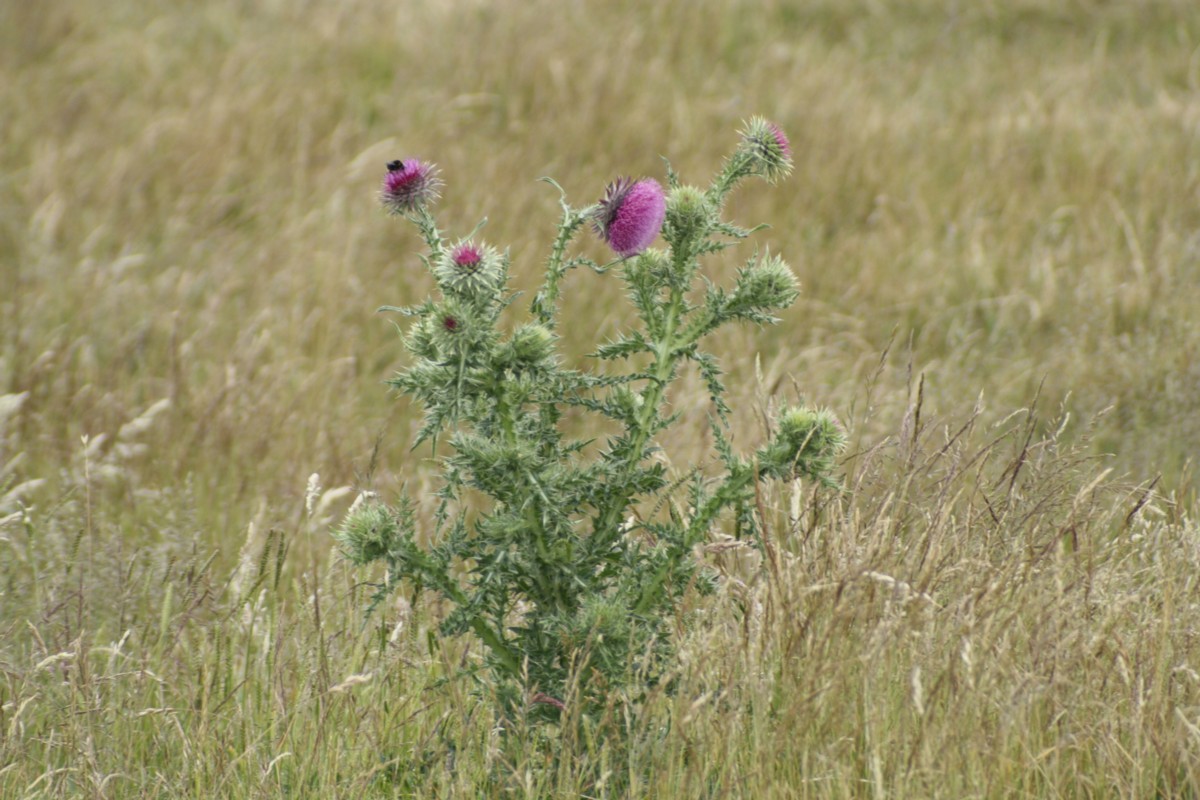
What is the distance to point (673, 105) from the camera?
7.41m

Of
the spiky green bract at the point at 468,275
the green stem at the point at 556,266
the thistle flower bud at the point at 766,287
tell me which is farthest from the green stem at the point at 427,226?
the thistle flower bud at the point at 766,287

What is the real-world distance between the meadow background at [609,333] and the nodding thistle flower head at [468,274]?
0.74 metres

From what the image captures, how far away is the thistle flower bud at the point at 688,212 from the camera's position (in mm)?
Answer: 2510

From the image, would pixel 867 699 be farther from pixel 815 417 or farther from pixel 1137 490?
pixel 1137 490

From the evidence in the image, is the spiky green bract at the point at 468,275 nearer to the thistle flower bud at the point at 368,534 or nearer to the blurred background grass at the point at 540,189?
the thistle flower bud at the point at 368,534

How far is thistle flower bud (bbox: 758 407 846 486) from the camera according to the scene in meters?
2.53

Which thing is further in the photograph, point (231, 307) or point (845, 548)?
point (231, 307)

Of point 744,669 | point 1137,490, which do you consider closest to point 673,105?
point 1137,490

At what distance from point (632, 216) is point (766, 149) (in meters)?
0.36

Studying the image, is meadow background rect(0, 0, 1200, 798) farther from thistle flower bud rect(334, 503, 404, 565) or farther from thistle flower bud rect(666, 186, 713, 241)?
thistle flower bud rect(666, 186, 713, 241)

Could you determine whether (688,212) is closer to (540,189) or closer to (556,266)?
(556,266)

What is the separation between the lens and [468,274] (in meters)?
2.34

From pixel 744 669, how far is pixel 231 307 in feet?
12.3

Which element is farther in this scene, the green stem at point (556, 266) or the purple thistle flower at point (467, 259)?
the green stem at point (556, 266)
